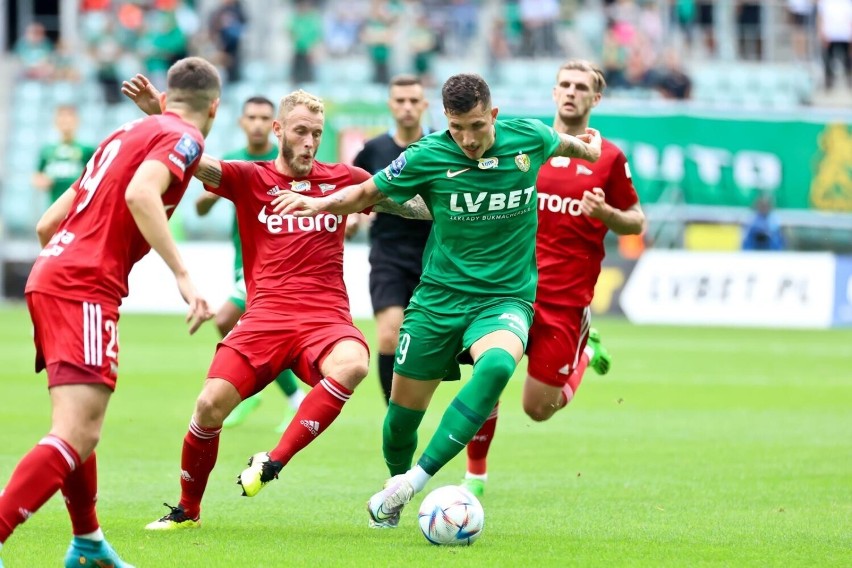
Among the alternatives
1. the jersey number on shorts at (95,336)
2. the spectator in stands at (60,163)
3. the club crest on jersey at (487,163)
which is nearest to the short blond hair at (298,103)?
the club crest on jersey at (487,163)

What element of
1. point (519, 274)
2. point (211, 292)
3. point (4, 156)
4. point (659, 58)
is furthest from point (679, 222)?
point (519, 274)

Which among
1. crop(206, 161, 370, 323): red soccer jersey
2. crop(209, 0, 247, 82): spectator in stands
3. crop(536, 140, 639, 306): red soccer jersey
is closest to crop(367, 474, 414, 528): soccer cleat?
crop(206, 161, 370, 323): red soccer jersey

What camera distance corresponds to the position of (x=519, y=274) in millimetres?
7762

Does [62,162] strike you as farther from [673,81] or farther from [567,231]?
[673,81]

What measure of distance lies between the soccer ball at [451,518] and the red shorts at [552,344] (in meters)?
2.06

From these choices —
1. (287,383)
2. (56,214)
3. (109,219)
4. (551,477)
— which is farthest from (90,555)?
(287,383)

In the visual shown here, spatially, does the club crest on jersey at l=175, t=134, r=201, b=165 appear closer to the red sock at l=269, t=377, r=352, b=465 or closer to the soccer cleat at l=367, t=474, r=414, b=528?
the red sock at l=269, t=377, r=352, b=465

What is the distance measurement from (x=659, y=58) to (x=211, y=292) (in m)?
10.9

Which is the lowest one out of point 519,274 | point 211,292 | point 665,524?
point 211,292

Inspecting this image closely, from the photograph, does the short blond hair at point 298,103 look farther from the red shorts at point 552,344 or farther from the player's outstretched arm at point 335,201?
the red shorts at point 552,344

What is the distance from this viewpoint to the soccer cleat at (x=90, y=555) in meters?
6.20

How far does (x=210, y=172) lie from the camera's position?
7.71 metres

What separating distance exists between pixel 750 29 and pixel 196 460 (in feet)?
82.9

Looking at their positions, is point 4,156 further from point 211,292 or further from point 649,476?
point 649,476
